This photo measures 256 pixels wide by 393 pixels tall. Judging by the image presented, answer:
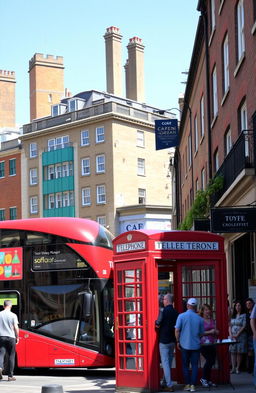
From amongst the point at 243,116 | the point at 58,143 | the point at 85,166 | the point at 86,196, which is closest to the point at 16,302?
the point at 243,116

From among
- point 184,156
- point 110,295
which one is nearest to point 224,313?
point 110,295

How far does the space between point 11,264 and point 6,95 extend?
236 feet

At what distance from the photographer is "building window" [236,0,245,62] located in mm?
21984

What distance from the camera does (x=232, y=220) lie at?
1684 centimetres

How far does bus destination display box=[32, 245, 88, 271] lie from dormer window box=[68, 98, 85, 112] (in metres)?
60.9

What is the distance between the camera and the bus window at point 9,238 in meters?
19.9

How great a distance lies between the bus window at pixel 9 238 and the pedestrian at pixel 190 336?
7277 millimetres

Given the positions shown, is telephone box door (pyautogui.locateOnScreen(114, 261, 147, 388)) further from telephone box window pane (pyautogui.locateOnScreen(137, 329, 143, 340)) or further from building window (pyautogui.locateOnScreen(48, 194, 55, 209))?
building window (pyautogui.locateOnScreen(48, 194, 55, 209))

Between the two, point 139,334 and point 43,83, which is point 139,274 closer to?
point 139,334

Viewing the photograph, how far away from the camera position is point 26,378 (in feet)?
61.2

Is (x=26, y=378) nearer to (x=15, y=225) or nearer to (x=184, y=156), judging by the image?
(x=15, y=225)

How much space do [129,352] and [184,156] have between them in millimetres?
32917

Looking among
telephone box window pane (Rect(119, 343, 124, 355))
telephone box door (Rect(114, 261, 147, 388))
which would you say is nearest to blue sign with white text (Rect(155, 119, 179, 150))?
telephone box door (Rect(114, 261, 147, 388))

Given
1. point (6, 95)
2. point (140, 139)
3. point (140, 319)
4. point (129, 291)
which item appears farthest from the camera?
point (6, 95)
